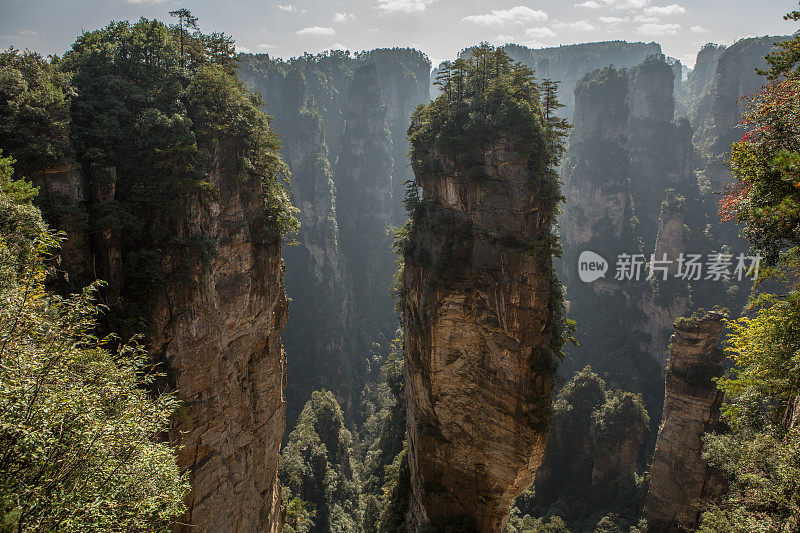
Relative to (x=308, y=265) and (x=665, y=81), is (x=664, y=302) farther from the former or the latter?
(x=308, y=265)

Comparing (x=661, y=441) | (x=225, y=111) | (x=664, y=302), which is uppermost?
(x=225, y=111)

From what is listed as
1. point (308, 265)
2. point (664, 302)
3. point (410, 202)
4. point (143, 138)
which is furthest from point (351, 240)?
point (143, 138)

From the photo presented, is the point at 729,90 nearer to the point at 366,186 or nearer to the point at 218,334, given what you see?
the point at 366,186

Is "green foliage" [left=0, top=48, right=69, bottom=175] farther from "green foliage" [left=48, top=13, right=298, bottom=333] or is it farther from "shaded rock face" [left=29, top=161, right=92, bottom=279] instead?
"green foliage" [left=48, top=13, right=298, bottom=333]

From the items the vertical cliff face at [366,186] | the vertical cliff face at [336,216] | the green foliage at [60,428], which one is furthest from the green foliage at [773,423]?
the vertical cliff face at [366,186]

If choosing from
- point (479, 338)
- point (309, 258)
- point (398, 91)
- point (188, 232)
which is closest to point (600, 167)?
point (309, 258)

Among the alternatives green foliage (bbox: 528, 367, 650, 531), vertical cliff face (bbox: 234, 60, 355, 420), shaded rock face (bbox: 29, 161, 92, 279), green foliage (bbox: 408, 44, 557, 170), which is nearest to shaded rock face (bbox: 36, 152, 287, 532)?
shaded rock face (bbox: 29, 161, 92, 279)
